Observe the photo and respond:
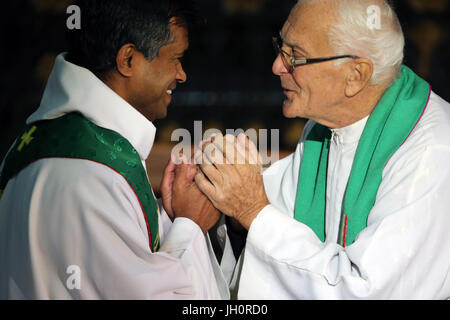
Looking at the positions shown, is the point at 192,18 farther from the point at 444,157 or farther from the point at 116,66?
the point at 444,157

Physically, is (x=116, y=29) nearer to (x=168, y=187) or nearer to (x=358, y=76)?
(x=168, y=187)

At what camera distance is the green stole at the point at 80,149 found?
82.8 inches

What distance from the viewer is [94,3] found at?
2.21m

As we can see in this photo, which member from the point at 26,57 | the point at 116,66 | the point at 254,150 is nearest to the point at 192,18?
the point at 116,66

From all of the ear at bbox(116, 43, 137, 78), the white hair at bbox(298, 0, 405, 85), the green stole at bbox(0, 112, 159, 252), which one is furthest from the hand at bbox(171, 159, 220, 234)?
the white hair at bbox(298, 0, 405, 85)

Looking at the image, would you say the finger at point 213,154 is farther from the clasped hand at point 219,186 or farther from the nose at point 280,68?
the nose at point 280,68

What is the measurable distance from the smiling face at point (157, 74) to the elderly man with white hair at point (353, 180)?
0.36m

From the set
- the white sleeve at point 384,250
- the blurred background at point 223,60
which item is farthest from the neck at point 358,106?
the blurred background at point 223,60

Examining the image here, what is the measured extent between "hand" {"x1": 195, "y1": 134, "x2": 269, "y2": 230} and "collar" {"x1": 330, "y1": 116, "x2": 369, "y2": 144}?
0.52 m

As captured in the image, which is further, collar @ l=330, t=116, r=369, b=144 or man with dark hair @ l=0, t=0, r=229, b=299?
collar @ l=330, t=116, r=369, b=144

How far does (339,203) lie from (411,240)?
1.96 ft

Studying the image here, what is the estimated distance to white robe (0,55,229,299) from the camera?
2.02 m

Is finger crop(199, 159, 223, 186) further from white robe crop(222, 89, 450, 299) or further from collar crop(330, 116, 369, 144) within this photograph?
collar crop(330, 116, 369, 144)

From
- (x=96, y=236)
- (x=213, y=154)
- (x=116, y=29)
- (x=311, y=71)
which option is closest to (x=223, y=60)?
(x=311, y=71)
